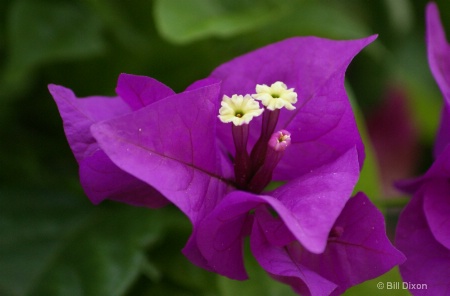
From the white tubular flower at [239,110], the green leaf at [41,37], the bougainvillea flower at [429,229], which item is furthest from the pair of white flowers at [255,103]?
the green leaf at [41,37]

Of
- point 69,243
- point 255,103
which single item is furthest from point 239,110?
point 69,243

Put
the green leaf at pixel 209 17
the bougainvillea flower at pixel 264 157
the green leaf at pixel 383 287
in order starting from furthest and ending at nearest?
1. the green leaf at pixel 209 17
2. the green leaf at pixel 383 287
3. the bougainvillea flower at pixel 264 157

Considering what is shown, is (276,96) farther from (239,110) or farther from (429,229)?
(429,229)

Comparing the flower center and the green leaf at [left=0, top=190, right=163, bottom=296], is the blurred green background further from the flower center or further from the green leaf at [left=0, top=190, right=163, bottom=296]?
the flower center

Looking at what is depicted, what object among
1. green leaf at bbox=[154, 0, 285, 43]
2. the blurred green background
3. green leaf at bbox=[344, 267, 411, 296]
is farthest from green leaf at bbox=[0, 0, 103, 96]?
green leaf at bbox=[344, 267, 411, 296]

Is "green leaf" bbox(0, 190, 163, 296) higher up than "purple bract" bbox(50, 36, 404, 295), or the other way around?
"purple bract" bbox(50, 36, 404, 295)

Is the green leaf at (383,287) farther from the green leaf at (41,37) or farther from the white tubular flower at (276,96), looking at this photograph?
the green leaf at (41,37)
